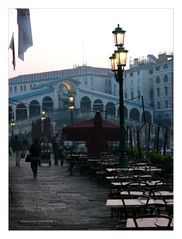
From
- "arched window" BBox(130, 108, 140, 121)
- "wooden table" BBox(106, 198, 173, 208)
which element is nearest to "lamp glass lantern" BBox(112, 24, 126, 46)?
"wooden table" BBox(106, 198, 173, 208)

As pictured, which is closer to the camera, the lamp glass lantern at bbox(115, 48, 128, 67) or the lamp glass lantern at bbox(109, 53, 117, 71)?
the lamp glass lantern at bbox(115, 48, 128, 67)

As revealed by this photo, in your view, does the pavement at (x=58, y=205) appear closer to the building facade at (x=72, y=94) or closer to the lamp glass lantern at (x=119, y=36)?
the lamp glass lantern at (x=119, y=36)

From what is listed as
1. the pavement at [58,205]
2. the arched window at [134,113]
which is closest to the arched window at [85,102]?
the arched window at [134,113]

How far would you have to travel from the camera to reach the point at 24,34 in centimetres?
657

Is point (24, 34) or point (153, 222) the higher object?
point (24, 34)

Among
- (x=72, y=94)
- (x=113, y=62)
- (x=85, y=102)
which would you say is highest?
(x=72, y=94)

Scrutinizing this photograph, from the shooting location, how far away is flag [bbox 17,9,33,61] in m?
6.34

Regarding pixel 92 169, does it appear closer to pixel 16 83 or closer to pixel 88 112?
pixel 88 112

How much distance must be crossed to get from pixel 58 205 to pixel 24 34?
3113mm

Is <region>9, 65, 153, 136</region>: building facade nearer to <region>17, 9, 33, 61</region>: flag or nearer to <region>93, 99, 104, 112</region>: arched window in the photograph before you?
<region>93, 99, 104, 112</region>: arched window

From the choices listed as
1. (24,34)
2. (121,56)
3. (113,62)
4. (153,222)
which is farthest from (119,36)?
(153,222)

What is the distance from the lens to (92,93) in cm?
7525

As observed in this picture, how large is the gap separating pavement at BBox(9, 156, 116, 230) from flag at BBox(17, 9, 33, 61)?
2.19 metres

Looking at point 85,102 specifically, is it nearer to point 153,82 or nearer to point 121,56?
point 153,82
